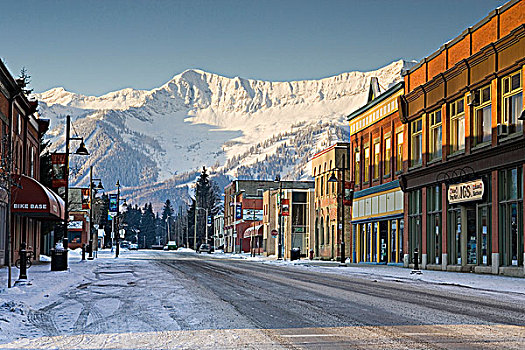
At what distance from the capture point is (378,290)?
22.0 m

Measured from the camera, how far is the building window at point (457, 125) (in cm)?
3703

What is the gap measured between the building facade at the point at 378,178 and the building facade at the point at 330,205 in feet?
15.2

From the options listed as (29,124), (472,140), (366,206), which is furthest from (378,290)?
(366,206)

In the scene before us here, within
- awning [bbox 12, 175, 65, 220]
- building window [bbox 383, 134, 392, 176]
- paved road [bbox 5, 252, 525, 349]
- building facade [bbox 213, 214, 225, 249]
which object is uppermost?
building window [bbox 383, 134, 392, 176]

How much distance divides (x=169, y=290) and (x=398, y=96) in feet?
90.7

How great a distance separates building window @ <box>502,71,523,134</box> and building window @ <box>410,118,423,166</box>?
36.0 feet

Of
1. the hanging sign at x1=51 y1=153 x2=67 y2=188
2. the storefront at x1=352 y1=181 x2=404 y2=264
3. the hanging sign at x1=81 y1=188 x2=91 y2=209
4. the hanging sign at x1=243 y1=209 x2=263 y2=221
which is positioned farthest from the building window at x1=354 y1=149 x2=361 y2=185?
the hanging sign at x1=243 y1=209 x2=263 y2=221

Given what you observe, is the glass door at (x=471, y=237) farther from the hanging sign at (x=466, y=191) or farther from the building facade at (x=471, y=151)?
the hanging sign at (x=466, y=191)

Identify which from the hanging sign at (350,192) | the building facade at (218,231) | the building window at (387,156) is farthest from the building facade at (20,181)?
the building facade at (218,231)

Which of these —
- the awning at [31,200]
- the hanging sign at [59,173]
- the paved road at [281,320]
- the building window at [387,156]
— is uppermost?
the building window at [387,156]

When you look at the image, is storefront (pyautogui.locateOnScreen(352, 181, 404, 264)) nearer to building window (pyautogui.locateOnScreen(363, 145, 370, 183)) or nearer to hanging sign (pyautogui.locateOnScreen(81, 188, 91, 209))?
building window (pyautogui.locateOnScreen(363, 145, 370, 183))

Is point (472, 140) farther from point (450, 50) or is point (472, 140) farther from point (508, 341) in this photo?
point (508, 341)

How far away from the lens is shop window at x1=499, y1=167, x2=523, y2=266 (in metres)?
31.1

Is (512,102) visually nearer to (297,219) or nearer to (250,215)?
(297,219)
